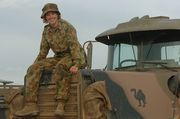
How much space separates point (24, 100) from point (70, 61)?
92 centimetres

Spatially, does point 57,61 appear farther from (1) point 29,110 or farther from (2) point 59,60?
(1) point 29,110

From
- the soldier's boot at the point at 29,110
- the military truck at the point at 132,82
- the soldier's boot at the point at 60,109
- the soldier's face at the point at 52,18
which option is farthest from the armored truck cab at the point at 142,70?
the soldier's face at the point at 52,18

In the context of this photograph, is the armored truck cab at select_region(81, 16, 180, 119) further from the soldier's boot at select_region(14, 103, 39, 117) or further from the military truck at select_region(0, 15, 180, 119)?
the soldier's boot at select_region(14, 103, 39, 117)

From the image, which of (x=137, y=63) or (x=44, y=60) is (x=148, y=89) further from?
(x=44, y=60)

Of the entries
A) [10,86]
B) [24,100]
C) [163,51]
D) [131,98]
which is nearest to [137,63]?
[163,51]

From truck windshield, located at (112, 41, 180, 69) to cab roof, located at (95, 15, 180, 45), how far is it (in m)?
0.16

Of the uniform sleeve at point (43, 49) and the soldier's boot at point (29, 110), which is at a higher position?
the uniform sleeve at point (43, 49)

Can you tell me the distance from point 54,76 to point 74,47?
510mm

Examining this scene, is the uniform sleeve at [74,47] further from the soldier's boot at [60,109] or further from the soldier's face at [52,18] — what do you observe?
the soldier's boot at [60,109]

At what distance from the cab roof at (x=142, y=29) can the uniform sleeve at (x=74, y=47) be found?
1.11 m

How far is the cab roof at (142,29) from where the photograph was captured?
8453 millimetres

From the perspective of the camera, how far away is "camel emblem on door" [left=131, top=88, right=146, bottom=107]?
7.61 meters

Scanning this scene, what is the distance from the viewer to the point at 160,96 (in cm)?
777

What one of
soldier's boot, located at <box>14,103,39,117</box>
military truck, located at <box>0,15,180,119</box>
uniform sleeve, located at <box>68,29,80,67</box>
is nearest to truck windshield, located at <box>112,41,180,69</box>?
military truck, located at <box>0,15,180,119</box>
